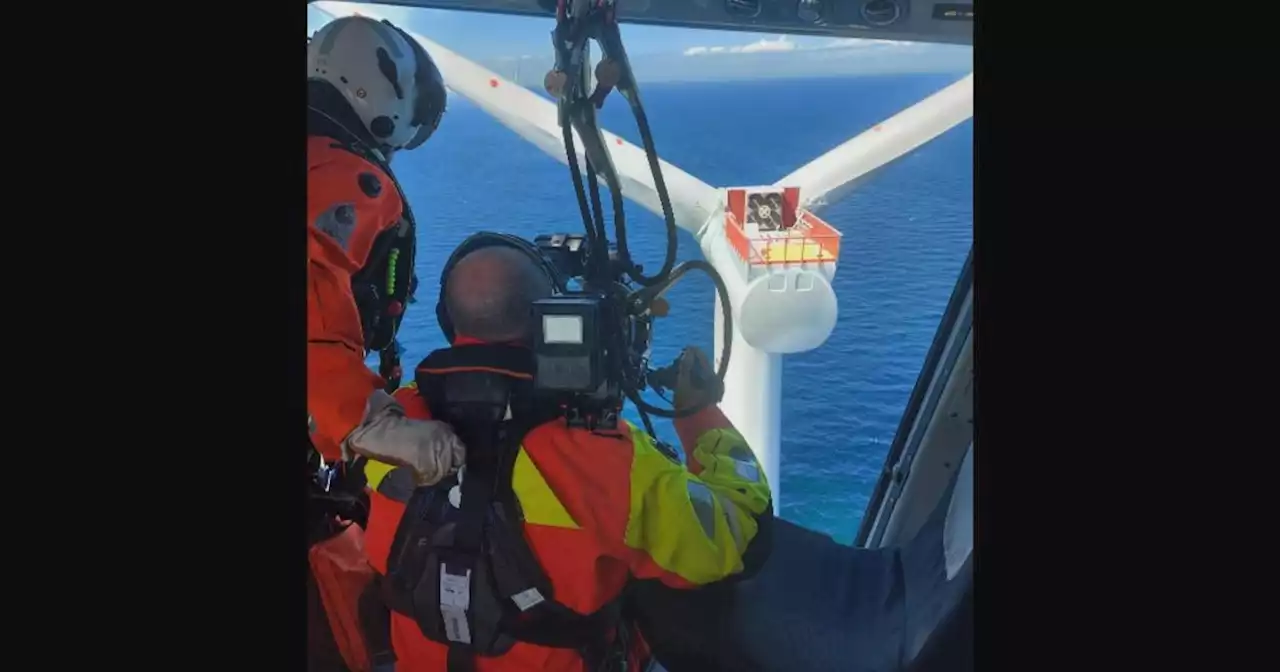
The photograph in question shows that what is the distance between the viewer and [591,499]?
1.54 m

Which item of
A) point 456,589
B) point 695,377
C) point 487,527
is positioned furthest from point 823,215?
point 456,589

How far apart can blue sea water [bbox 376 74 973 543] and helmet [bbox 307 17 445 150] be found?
6 centimetres

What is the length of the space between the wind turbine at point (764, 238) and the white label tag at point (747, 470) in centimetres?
2

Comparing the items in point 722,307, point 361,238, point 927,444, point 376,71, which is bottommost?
point 927,444

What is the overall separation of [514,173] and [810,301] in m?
0.55

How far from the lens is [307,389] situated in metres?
1.59

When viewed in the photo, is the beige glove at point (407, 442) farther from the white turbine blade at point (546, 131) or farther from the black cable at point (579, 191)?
the white turbine blade at point (546, 131)

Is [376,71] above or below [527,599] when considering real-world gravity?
above

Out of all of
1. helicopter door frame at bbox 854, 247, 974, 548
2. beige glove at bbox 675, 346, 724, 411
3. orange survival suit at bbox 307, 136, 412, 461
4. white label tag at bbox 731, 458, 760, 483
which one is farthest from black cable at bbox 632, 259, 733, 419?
orange survival suit at bbox 307, 136, 412, 461

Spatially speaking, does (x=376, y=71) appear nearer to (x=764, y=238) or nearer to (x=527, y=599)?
(x=764, y=238)

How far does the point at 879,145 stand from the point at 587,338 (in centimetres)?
59

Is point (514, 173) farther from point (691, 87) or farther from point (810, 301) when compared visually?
point (810, 301)

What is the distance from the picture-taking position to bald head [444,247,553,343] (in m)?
1.58
